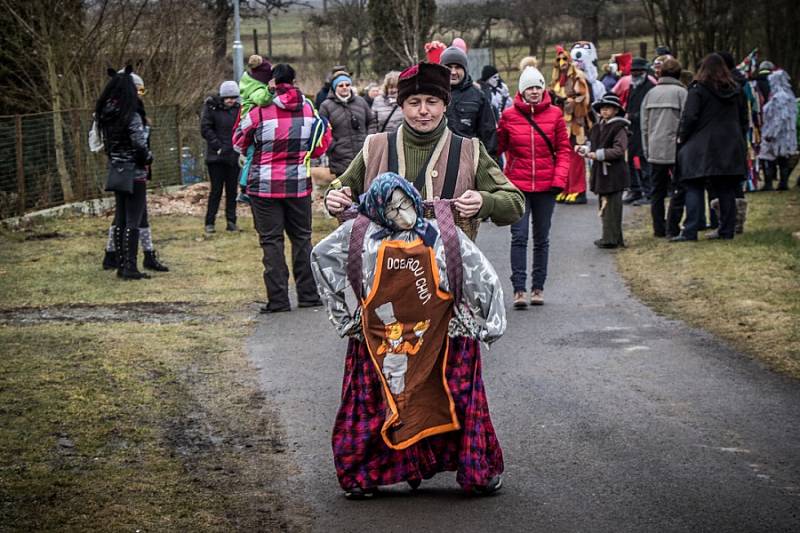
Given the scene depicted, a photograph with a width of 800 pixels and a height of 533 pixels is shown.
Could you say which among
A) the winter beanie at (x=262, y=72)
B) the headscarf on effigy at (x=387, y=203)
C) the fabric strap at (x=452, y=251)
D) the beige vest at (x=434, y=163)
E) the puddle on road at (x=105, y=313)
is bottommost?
the puddle on road at (x=105, y=313)

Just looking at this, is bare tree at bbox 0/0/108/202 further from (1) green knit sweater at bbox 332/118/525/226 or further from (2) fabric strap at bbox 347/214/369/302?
(2) fabric strap at bbox 347/214/369/302

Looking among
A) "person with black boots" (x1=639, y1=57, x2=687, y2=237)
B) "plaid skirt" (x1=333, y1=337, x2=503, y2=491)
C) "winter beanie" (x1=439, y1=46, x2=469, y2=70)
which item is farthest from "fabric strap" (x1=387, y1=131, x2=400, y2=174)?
"person with black boots" (x1=639, y1=57, x2=687, y2=237)

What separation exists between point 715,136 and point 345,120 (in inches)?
178

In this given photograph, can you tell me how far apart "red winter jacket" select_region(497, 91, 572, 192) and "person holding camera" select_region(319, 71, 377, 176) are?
182 inches

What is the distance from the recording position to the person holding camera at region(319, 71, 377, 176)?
50.1 ft

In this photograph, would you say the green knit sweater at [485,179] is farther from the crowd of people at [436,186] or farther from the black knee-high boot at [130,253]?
the black knee-high boot at [130,253]

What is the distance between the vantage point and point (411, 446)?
5621 mm

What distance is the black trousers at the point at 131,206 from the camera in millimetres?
12664

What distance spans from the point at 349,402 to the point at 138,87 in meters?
7.86

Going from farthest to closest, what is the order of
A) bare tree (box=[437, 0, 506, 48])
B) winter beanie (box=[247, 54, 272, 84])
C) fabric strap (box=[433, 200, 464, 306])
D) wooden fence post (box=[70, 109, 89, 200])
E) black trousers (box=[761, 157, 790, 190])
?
bare tree (box=[437, 0, 506, 48]) → black trousers (box=[761, 157, 790, 190]) → wooden fence post (box=[70, 109, 89, 200]) → winter beanie (box=[247, 54, 272, 84]) → fabric strap (box=[433, 200, 464, 306])

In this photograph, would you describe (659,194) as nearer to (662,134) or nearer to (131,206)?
(662,134)

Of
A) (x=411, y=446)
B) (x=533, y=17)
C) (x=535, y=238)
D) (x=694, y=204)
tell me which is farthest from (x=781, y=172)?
(x=533, y=17)

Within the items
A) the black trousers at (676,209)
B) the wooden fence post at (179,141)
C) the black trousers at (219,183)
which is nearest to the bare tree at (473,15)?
the wooden fence post at (179,141)

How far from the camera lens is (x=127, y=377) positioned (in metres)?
8.22
